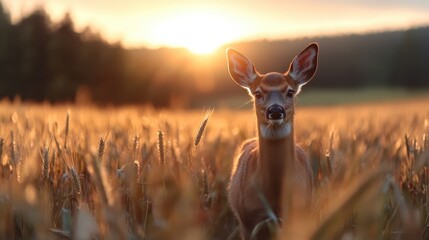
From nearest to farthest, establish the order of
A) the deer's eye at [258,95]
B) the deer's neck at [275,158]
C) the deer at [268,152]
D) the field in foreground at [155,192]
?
the field in foreground at [155,192], the deer at [268,152], the deer's neck at [275,158], the deer's eye at [258,95]

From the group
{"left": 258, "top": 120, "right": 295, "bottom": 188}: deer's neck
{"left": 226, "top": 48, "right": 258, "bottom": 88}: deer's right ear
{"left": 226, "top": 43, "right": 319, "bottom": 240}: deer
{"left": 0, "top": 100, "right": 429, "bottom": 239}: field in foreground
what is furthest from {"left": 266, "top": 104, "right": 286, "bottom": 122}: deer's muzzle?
{"left": 226, "top": 48, "right": 258, "bottom": 88}: deer's right ear

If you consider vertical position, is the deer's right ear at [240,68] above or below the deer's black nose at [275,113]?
above

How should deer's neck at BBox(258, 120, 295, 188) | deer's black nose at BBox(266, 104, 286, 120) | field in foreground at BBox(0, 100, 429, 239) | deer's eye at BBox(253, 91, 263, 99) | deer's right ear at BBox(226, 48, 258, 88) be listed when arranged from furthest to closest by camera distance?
deer's right ear at BBox(226, 48, 258, 88), deer's eye at BBox(253, 91, 263, 99), deer's black nose at BBox(266, 104, 286, 120), deer's neck at BBox(258, 120, 295, 188), field in foreground at BBox(0, 100, 429, 239)

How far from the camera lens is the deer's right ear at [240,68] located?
187 inches

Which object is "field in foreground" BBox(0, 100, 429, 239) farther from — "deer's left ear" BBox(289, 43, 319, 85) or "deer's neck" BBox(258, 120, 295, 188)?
"deer's left ear" BBox(289, 43, 319, 85)

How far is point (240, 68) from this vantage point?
4.84m

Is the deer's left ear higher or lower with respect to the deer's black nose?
higher

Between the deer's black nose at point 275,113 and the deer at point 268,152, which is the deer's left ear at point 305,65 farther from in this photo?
the deer's black nose at point 275,113

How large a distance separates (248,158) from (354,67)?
389 ft

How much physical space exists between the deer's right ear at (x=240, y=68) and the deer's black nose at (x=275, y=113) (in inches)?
27.7

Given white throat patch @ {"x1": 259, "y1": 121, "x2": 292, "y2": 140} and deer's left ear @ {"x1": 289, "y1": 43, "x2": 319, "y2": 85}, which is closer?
white throat patch @ {"x1": 259, "y1": 121, "x2": 292, "y2": 140}

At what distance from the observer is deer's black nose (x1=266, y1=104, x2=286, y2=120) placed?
160 inches

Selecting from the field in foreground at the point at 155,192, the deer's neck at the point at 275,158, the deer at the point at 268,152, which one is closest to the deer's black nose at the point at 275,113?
the deer at the point at 268,152

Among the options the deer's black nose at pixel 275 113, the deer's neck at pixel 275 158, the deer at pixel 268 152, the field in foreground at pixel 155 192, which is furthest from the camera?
the deer's black nose at pixel 275 113
